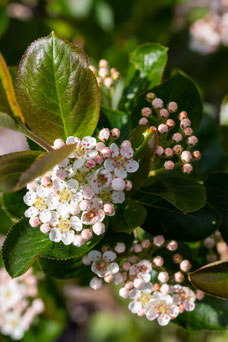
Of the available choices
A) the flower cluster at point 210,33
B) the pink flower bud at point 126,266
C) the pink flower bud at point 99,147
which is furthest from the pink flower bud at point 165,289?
the flower cluster at point 210,33

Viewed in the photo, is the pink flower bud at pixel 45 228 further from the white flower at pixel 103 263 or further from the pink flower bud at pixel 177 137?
the pink flower bud at pixel 177 137

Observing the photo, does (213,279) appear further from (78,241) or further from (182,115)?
(182,115)

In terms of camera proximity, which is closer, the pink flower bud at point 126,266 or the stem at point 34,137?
the stem at point 34,137

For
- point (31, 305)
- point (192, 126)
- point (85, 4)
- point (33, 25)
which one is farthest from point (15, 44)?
point (192, 126)

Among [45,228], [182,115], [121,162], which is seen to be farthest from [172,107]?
[45,228]

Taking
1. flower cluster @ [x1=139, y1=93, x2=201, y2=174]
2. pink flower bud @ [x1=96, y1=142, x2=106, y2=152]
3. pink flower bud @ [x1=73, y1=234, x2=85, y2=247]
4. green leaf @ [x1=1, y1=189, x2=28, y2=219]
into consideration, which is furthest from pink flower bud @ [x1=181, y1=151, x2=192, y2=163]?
green leaf @ [x1=1, y1=189, x2=28, y2=219]

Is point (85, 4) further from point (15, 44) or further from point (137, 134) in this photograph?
point (137, 134)

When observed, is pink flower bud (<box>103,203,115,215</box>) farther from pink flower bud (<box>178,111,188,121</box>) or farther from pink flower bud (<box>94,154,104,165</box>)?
pink flower bud (<box>178,111,188,121</box>)
